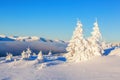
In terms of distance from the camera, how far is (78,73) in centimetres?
4434

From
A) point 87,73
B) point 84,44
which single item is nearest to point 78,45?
point 84,44

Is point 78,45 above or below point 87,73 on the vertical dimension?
above

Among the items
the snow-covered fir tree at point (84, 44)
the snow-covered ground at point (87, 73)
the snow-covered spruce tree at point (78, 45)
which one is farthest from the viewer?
the snow-covered spruce tree at point (78, 45)

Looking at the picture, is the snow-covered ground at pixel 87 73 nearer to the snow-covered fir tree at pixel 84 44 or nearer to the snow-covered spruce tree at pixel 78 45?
the snow-covered fir tree at pixel 84 44

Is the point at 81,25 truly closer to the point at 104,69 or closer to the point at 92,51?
the point at 92,51

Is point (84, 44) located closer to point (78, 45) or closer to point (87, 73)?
point (78, 45)

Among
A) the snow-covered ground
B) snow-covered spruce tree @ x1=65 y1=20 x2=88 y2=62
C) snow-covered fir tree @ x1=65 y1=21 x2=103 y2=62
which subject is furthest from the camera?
snow-covered spruce tree @ x1=65 y1=20 x2=88 y2=62

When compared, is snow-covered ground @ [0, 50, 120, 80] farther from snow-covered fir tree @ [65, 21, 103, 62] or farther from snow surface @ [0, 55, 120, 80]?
snow-covered fir tree @ [65, 21, 103, 62]

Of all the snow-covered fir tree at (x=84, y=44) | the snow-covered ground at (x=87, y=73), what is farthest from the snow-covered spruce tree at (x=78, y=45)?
the snow-covered ground at (x=87, y=73)

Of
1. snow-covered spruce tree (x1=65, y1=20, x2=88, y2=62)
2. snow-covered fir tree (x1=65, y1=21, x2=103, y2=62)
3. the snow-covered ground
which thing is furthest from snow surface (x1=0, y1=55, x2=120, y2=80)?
snow-covered spruce tree (x1=65, y1=20, x2=88, y2=62)

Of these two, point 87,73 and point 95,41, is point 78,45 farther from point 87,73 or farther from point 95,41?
point 87,73

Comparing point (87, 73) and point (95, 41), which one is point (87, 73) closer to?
point (87, 73)

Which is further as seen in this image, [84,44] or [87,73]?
[84,44]

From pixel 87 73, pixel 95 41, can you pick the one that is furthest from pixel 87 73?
pixel 95 41
